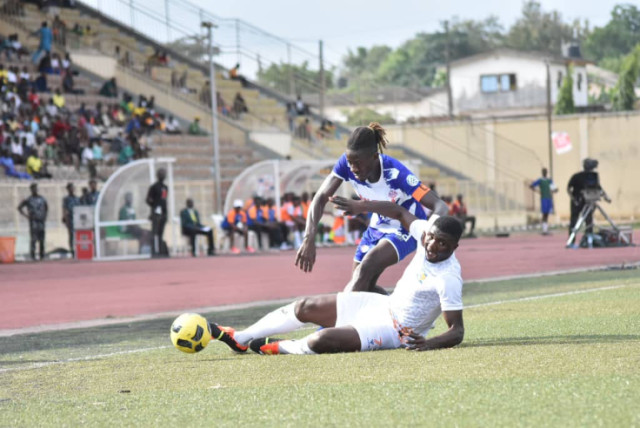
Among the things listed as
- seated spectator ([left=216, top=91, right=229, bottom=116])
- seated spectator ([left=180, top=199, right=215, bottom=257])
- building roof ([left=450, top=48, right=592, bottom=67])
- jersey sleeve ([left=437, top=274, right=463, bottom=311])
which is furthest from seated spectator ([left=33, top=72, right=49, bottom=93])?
building roof ([left=450, top=48, right=592, bottom=67])

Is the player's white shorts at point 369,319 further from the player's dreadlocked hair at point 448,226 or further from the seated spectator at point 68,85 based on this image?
the seated spectator at point 68,85

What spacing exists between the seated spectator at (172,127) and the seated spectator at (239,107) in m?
3.65

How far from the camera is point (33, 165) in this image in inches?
1296

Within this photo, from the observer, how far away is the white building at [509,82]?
267 feet

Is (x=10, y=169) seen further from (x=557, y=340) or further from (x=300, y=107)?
(x=557, y=340)

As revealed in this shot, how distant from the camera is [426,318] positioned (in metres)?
8.55

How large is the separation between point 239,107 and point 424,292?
37.5 metres

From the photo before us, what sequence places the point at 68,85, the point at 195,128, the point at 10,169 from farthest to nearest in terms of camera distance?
the point at 195,128
the point at 68,85
the point at 10,169

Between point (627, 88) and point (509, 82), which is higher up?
point (509, 82)

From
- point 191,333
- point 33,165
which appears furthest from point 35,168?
point 191,333

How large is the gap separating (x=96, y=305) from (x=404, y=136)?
38.0 meters

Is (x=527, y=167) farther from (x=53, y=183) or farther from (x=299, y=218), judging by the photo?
(x=53, y=183)

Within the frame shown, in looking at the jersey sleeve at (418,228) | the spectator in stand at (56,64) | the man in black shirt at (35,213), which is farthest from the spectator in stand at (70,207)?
the jersey sleeve at (418,228)

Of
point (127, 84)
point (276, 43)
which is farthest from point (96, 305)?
point (276, 43)
